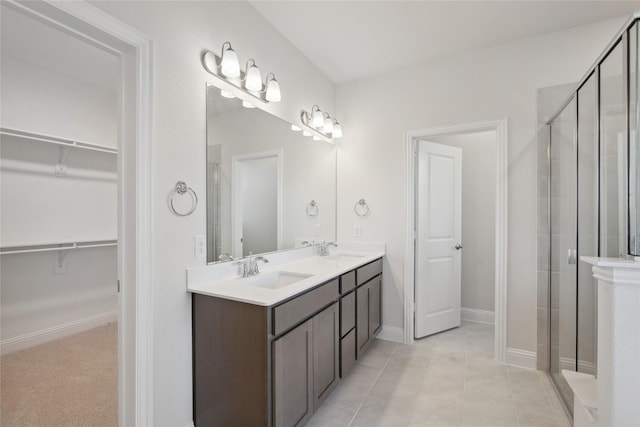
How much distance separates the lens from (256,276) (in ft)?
6.59

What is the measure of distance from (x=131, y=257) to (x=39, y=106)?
2624 mm

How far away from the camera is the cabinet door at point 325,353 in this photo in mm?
1829

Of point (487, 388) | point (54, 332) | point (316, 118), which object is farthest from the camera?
point (54, 332)

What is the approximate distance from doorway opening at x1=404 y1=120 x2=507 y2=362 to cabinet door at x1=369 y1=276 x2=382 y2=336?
27 centimetres

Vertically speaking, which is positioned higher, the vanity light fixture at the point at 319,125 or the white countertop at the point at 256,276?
the vanity light fixture at the point at 319,125

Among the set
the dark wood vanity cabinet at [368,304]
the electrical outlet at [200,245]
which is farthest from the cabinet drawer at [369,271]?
the electrical outlet at [200,245]

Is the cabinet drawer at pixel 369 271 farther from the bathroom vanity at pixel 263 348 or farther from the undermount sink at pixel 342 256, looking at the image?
the bathroom vanity at pixel 263 348

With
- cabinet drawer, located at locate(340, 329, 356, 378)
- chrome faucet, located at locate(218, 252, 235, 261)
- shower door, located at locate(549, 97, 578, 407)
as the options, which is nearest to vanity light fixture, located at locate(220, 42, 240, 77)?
chrome faucet, located at locate(218, 252, 235, 261)

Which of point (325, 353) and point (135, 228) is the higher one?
point (135, 228)

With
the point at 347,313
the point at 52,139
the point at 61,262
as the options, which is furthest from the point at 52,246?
the point at 347,313

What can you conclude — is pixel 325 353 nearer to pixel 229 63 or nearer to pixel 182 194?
pixel 182 194

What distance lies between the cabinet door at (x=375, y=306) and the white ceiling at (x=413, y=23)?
2.11 metres

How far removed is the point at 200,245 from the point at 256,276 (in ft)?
1.45

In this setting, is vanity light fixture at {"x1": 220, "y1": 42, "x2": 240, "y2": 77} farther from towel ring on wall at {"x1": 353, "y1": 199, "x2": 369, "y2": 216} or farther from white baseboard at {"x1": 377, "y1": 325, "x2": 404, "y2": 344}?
white baseboard at {"x1": 377, "y1": 325, "x2": 404, "y2": 344}
